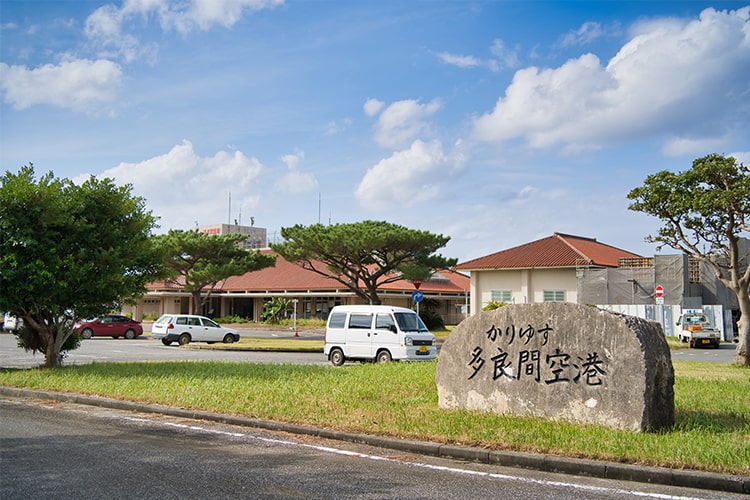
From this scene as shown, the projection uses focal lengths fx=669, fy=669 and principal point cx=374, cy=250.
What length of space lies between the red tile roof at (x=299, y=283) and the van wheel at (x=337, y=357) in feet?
89.4

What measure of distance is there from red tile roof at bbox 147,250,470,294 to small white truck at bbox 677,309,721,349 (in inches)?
739

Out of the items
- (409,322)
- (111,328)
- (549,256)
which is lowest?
(111,328)

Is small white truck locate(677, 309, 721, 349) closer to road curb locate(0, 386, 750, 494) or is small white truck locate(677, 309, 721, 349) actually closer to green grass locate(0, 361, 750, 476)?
green grass locate(0, 361, 750, 476)

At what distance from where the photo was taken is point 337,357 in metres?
21.0

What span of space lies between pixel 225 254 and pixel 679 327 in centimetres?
3017

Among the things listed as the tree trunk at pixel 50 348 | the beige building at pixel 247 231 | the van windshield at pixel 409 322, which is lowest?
the tree trunk at pixel 50 348

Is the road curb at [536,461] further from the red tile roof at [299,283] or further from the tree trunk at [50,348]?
the red tile roof at [299,283]

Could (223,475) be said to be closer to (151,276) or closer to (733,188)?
(151,276)

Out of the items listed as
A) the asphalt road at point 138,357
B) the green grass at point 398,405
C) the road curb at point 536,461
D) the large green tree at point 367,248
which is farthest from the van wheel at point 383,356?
the large green tree at point 367,248

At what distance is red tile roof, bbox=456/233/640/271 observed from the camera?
42438 millimetres

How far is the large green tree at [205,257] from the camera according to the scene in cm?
4684

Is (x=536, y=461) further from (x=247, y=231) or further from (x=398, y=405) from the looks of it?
(x=247, y=231)

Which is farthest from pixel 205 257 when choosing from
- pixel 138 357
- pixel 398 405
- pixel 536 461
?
pixel 536 461

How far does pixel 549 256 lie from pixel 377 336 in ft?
84.6
